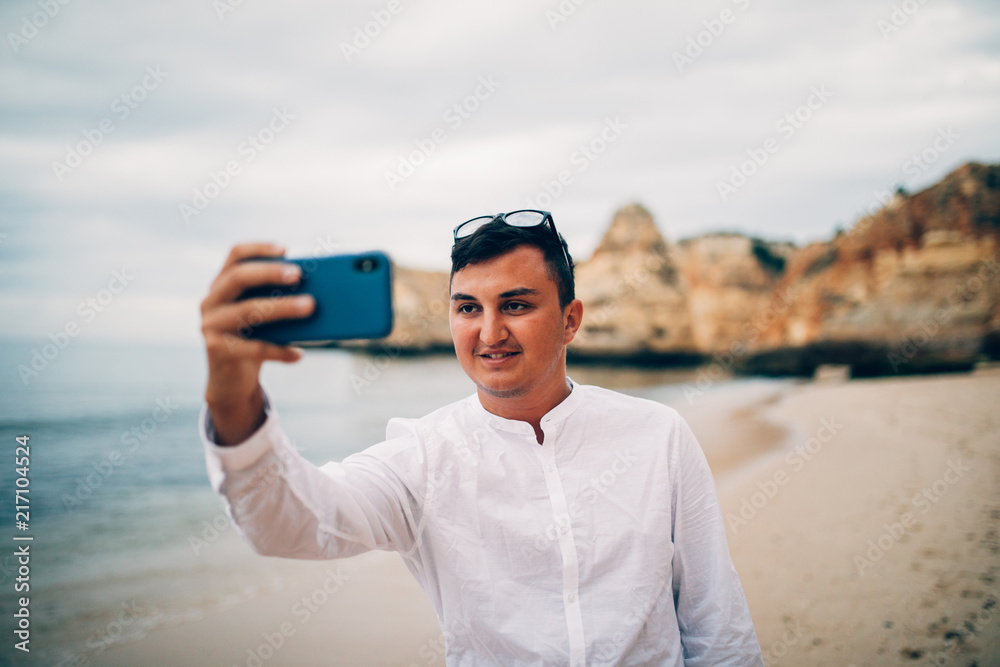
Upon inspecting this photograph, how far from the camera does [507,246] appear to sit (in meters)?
1.91

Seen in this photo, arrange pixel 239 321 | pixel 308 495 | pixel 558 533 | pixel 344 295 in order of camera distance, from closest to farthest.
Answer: pixel 239 321 < pixel 344 295 < pixel 308 495 < pixel 558 533

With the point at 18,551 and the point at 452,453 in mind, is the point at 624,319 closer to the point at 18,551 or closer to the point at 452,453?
the point at 18,551

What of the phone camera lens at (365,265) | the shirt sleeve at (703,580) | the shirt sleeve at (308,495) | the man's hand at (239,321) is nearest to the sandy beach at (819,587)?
the shirt sleeve at (703,580)

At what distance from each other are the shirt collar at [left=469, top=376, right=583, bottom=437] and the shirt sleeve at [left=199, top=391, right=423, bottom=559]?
26 cm

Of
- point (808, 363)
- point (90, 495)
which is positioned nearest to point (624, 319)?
point (808, 363)

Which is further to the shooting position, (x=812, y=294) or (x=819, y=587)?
(x=812, y=294)

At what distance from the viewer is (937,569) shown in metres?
4.91

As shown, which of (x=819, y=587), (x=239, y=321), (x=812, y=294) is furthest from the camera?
(x=812, y=294)

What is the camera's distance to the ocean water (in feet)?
17.5

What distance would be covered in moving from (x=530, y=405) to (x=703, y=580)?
2.67ft

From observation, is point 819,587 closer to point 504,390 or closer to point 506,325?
point 504,390

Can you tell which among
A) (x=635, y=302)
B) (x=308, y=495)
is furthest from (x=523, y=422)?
(x=635, y=302)

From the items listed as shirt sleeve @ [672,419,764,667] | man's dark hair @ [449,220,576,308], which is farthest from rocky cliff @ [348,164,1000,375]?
shirt sleeve @ [672,419,764,667]

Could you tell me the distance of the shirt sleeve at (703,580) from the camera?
71.4 inches
